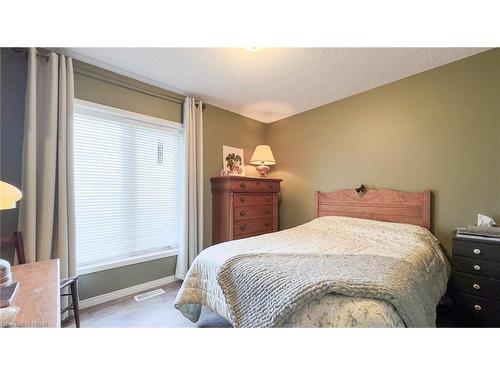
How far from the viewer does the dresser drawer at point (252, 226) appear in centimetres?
270

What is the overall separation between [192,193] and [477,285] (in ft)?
8.58

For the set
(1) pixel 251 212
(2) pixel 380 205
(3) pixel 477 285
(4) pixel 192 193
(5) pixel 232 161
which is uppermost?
(5) pixel 232 161

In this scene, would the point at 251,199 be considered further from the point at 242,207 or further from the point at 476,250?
the point at 476,250

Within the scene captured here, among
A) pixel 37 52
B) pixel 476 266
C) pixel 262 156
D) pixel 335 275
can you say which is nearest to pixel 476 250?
pixel 476 266

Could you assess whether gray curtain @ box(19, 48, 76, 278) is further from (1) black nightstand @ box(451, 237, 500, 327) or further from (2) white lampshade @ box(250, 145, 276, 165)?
(1) black nightstand @ box(451, 237, 500, 327)

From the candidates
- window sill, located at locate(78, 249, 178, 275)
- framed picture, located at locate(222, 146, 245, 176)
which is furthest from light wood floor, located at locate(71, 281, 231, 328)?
framed picture, located at locate(222, 146, 245, 176)

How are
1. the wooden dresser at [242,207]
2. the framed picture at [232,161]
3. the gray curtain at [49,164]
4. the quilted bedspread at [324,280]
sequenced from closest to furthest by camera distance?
the quilted bedspread at [324,280], the gray curtain at [49,164], the wooden dresser at [242,207], the framed picture at [232,161]

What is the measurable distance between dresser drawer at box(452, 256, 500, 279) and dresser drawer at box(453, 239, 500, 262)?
29 mm

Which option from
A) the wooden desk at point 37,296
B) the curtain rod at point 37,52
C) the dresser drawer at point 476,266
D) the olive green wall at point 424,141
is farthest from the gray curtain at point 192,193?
the dresser drawer at point 476,266

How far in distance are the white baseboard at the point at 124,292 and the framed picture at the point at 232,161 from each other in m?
1.53

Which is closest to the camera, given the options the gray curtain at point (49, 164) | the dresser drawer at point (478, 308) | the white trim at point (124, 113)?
the dresser drawer at point (478, 308)

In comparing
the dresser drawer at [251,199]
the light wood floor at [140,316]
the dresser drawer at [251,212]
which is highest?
the dresser drawer at [251,199]

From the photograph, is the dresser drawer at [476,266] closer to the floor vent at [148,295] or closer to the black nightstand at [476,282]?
the black nightstand at [476,282]

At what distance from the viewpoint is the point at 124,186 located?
2307 mm
